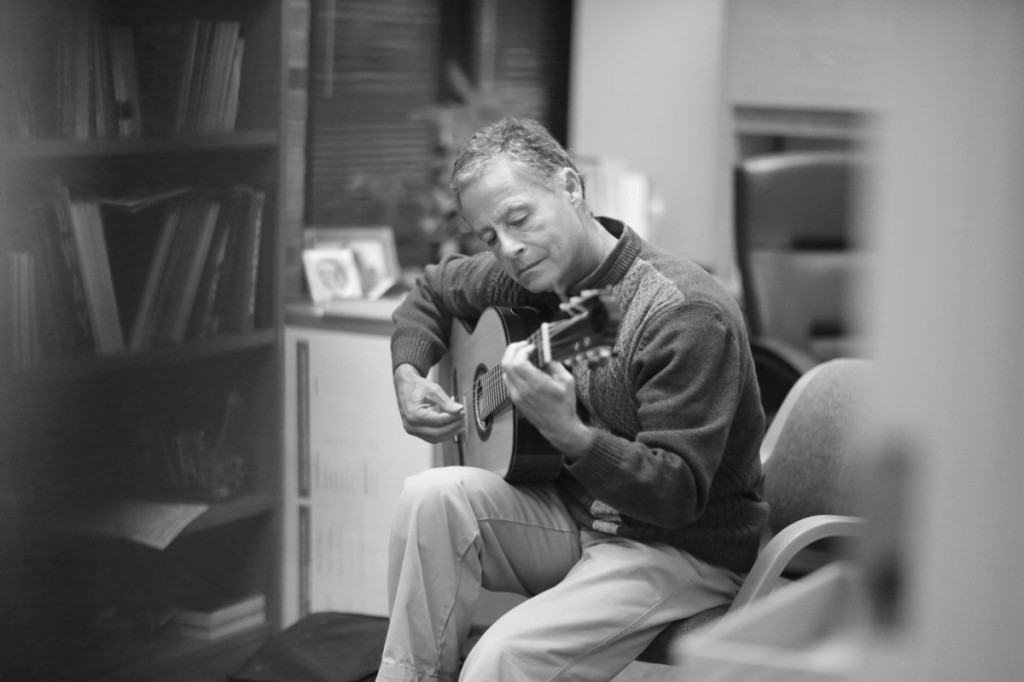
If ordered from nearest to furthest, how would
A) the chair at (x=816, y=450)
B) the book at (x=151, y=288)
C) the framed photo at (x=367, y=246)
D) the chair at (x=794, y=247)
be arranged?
1. the chair at (x=816, y=450)
2. the book at (x=151, y=288)
3. the framed photo at (x=367, y=246)
4. the chair at (x=794, y=247)

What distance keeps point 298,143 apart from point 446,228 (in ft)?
1.86

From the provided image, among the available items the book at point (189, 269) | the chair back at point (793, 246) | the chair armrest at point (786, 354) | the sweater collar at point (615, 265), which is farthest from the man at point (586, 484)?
the chair back at point (793, 246)

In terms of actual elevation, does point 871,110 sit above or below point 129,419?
above

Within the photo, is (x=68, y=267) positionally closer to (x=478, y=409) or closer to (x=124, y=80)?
(x=124, y=80)

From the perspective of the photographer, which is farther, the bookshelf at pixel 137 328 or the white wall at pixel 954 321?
the bookshelf at pixel 137 328

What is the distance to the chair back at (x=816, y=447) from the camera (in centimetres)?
179

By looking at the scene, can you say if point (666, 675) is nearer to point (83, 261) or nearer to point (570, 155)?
point (570, 155)

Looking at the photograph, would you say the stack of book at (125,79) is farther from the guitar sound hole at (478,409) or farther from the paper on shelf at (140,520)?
the guitar sound hole at (478,409)

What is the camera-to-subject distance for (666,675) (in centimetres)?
229

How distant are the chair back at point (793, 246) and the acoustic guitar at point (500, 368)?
1.31 metres

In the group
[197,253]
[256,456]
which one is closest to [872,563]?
[197,253]

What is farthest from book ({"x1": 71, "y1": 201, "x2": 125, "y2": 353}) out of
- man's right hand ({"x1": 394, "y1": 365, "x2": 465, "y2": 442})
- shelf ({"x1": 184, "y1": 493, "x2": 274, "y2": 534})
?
man's right hand ({"x1": 394, "y1": 365, "x2": 465, "y2": 442})

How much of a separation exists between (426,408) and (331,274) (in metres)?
0.93

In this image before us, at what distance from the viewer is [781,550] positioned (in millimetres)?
1557
